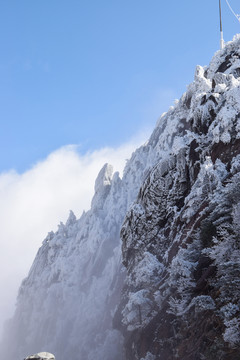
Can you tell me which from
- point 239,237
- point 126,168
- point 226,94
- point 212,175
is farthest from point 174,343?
point 126,168

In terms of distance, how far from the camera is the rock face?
76.3 ft

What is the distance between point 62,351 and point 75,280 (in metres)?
24.6

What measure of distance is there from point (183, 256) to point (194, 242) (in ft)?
5.88

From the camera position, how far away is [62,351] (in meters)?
93.3

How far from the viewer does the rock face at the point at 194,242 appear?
2325cm

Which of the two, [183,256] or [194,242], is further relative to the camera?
[183,256]

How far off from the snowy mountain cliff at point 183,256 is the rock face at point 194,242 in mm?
105

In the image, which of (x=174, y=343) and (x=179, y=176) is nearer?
(x=174, y=343)

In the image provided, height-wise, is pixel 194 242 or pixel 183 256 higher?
pixel 194 242

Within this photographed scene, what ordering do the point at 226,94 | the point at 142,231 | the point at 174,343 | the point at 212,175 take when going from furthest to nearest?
the point at 142,231 → the point at 226,94 → the point at 212,175 → the point at 174,343

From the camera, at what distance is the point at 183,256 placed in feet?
102

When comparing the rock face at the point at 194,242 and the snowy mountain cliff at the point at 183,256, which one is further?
the snowy mountain cliff at the point at 183,256

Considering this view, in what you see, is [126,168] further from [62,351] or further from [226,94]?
[226,94]

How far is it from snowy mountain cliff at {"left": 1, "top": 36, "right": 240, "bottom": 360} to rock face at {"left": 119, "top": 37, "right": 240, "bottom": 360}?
0.35 feet
